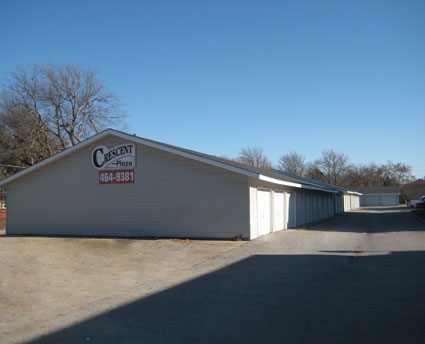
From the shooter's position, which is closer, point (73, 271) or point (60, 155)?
point (73, 271)

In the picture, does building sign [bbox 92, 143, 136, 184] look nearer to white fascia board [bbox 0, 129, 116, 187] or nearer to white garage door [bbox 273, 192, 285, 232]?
white fascia board [bbox 0, 129, 116, 187]

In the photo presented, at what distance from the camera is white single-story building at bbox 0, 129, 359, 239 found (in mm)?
17156

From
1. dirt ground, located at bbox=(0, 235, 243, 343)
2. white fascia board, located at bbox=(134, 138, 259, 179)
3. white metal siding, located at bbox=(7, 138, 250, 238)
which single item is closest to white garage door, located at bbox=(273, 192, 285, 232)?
white metal siding, located at bbox=(7, 138, 250, 238)

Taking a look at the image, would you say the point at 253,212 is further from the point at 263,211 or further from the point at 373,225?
the point at 373,225

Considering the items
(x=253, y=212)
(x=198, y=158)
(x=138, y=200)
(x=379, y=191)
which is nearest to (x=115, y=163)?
(x=138, y=200)

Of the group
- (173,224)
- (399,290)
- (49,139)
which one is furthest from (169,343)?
(49,139)

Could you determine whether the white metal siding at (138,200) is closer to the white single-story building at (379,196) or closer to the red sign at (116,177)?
the red sign at (116,177)

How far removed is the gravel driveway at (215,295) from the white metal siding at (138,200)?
10.4 feet

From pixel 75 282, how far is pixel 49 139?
126 ft

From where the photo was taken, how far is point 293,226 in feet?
78.8

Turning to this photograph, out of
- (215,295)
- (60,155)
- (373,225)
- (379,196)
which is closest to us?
(215,295)

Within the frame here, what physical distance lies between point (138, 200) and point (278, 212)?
7.22 m

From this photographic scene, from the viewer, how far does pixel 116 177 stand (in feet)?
62.9

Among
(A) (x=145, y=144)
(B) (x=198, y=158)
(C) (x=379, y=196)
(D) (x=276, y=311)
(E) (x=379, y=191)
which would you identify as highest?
(E) (x=379, y=191)
